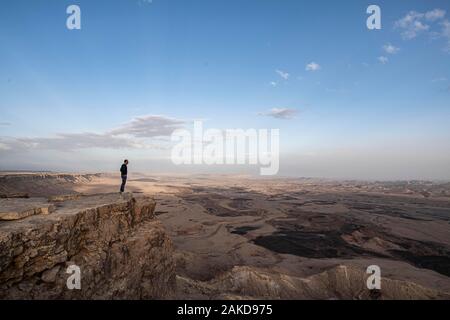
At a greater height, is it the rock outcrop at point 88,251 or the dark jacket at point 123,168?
the dark jacket at point 123,168

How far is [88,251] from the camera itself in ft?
26.6

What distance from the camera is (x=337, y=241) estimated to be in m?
24.1

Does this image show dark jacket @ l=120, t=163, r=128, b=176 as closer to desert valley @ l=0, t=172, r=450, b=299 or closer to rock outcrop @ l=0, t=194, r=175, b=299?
desert valley @ l=0, t=172, r=450, b=299

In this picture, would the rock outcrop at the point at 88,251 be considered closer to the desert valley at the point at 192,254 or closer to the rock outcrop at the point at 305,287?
the desert valley at the point at 192,254

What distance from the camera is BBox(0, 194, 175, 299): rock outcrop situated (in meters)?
6.19

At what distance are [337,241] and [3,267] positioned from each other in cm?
2435

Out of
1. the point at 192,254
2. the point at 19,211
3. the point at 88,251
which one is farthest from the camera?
the point at 192,254

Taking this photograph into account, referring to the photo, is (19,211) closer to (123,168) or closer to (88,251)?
(88,251)

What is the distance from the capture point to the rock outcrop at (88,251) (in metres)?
6.19

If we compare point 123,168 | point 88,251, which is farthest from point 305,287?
point 123,168

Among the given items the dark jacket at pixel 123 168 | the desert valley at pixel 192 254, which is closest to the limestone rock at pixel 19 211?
the desert valley at pixel 192 254

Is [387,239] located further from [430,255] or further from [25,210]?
[25,210]

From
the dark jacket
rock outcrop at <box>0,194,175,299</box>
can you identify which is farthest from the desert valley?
the dark jacket
